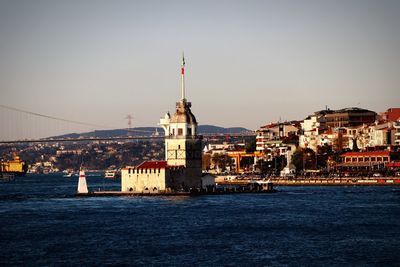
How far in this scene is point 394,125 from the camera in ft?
410

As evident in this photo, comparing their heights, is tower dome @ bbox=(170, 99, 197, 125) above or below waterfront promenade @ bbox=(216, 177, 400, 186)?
above

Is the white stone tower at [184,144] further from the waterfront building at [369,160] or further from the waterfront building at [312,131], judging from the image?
the waterfront building at [312,131]

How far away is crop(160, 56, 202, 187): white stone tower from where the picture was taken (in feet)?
245

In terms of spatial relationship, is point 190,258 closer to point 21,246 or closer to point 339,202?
point 21,246

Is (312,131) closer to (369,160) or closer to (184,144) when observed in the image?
(369,160)

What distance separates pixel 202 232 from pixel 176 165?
2683 cm

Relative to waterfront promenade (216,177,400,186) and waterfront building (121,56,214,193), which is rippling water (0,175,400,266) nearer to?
waterfront building (121,56,214,193)

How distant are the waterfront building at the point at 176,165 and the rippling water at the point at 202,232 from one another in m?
2.56

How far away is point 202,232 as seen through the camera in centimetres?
4784

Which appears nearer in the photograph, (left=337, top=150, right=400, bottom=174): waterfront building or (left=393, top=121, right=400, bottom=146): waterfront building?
(left=337, top=150, right=400, bottom=174): waterfront building

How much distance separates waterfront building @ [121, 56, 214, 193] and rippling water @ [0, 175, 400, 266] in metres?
2.56

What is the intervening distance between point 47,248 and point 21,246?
62.2 inches

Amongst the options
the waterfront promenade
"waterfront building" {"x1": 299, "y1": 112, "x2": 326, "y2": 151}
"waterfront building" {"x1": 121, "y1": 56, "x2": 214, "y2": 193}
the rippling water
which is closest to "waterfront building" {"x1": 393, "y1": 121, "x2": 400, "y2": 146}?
"waterfront building" {"x1": 299, "y1": 112, "x2": 326, "y2": 151}

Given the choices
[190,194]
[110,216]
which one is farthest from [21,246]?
[190,194]
